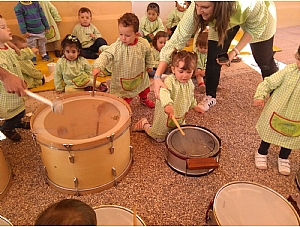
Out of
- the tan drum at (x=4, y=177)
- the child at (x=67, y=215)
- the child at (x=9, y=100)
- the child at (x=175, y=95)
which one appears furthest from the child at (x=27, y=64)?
the child at (x=67, y=215)

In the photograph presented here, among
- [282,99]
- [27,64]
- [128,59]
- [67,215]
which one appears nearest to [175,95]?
[128,59]

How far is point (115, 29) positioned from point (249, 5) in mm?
2192

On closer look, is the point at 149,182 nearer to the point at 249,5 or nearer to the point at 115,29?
the point at 249,5

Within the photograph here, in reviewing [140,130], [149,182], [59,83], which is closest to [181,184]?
[149,182]

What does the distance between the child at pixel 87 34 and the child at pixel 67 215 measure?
2480mm

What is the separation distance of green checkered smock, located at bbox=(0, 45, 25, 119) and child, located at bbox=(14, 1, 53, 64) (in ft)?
3.96

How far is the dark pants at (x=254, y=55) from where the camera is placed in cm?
180

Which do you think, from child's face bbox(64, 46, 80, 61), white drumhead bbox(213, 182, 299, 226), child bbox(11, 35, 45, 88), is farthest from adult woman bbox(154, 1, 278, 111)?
child bbox(11, 35, 45, 88)

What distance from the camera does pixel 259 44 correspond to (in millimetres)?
1779

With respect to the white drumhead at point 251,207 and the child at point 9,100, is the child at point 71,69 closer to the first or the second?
the child at point 9,100

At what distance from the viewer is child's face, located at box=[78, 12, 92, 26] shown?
10.1 feet

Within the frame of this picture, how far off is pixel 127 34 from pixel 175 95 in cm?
53

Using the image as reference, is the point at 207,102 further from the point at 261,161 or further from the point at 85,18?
the point at 85,18

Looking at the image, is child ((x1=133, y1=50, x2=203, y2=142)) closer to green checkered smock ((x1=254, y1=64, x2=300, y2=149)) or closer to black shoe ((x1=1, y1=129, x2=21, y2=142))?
green checkered smock ((x1=254, y1=64, x2=300, y2=149))
